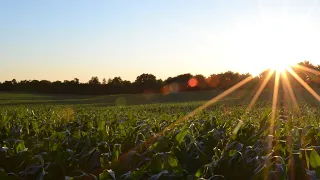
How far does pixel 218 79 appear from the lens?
358 feet

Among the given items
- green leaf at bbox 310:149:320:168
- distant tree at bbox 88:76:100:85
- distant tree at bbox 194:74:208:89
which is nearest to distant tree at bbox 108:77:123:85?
distant tree at bbox 88:76:100:85

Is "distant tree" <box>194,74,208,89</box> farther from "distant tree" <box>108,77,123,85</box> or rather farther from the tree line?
"distant tree" <box>108,77,123,85</box>

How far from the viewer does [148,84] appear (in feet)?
338

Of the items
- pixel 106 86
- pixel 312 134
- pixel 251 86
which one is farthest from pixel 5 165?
pixel 106 86

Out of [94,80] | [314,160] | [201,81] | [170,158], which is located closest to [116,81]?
[94,80]

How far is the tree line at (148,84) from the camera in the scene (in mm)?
98750

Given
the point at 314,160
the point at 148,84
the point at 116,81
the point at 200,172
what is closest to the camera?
the point at 314,160

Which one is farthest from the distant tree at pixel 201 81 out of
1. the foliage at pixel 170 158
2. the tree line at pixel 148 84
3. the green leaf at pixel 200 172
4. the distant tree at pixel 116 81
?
the green leaf at pixel 200 172

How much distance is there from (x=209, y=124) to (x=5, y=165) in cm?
269

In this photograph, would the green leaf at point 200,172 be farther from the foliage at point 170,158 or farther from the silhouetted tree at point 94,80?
the silhouetted tree at point 94,80

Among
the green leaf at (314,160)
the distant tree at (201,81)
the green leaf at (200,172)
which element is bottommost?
the green leaf at (200,172)

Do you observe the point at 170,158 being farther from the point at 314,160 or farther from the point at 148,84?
the point at 148,84

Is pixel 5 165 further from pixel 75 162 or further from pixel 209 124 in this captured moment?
pixel 209 124

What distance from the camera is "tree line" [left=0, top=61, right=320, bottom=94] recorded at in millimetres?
98750
